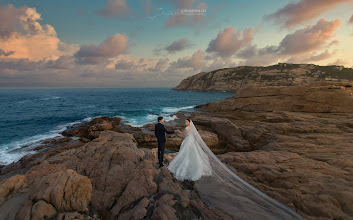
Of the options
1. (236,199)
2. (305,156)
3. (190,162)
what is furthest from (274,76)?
(236,199)

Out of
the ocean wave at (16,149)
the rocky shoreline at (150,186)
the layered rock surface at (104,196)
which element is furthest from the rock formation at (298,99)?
the ocean wave at (16,149)

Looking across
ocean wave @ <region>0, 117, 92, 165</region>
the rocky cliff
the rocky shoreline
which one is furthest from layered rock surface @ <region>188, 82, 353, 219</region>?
the rocky cliff

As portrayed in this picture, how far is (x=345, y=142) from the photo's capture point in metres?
11.0

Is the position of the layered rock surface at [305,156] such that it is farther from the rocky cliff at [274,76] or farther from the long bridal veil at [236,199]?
the rocky cliff at [274,76]

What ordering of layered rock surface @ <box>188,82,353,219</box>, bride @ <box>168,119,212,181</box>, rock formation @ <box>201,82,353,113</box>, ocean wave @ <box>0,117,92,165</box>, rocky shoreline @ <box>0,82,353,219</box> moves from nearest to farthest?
1. rocky shoreline @ <box>0,82,353,219</box>
2. layered rock surface @ <box>188,82,353,219</box>
3. bride @ <box>168,119,212,181</box>
4. ocean wave @ <box>0,117,92,165</box>
5. rock formation @ <box>201,82,353,113</box>

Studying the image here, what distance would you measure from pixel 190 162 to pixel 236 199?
8.09 ft

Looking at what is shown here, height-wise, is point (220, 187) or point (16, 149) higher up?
point (220, 187)

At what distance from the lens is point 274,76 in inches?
4523

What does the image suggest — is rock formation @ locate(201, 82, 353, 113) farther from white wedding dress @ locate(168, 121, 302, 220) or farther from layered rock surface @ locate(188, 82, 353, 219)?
white wedding dress @ locate(168, 121, 302, 220)

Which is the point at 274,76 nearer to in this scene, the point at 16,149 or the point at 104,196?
the point at 104,196

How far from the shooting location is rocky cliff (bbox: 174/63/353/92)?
103 meters

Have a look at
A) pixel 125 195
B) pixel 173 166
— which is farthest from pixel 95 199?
pixel 173 166

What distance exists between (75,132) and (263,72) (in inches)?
5349

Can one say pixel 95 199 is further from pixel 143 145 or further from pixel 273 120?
pixel 273 120
